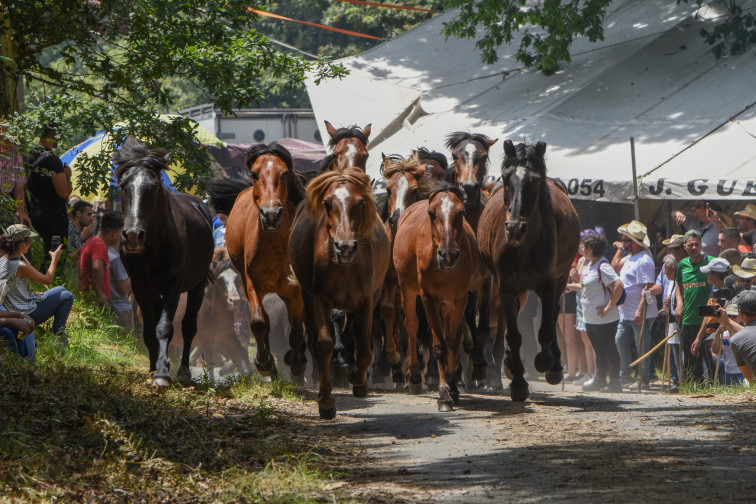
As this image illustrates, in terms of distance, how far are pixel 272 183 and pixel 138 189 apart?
1222 mm

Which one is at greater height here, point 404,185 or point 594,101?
point 594,101

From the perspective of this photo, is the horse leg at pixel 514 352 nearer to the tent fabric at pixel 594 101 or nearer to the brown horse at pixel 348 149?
the brown horse at pixel 348 149

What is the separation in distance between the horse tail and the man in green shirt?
216 inches

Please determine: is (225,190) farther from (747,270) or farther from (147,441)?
(747,270)

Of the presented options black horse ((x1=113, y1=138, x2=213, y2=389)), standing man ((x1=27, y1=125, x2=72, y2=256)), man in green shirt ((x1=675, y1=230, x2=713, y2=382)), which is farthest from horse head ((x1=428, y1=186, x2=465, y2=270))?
standing man ((x1=27, y1=125, x2=72, y2=256))

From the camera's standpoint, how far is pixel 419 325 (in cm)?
1218

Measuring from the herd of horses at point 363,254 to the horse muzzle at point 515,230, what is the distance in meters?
0.01

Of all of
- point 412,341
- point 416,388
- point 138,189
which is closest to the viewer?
point 138,189

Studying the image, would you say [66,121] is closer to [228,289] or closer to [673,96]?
[228,289]

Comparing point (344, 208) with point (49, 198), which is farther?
point (49, 198)

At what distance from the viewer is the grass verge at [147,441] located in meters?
6.06

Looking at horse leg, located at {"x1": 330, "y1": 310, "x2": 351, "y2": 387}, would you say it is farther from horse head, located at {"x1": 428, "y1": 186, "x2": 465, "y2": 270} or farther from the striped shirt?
the striped shirt

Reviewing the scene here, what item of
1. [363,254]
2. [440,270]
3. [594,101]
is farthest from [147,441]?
[594,101]

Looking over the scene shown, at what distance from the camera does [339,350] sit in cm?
1034
